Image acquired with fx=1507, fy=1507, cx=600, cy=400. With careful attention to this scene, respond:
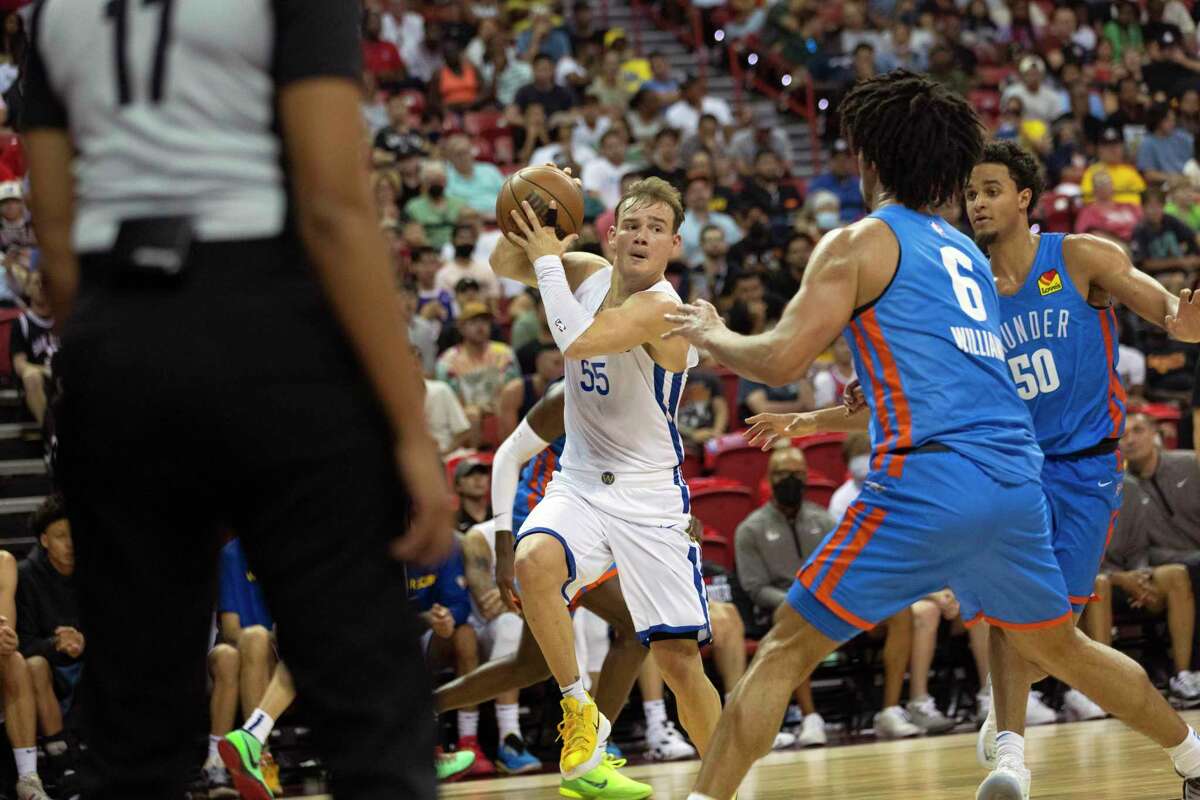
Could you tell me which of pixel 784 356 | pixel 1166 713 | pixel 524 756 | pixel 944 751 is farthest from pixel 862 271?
pixel 524 756

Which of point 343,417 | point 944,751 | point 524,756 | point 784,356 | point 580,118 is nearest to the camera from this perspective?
point 343,417

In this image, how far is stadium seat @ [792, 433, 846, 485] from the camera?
11086mm

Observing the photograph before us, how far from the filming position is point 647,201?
19.7ft

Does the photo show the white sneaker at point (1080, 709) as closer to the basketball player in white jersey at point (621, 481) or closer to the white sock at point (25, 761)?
the basketball player in white jersey at point (621, 481)

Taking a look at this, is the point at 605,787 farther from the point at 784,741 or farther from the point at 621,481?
the point at 784,741

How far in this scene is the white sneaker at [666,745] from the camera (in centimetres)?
830

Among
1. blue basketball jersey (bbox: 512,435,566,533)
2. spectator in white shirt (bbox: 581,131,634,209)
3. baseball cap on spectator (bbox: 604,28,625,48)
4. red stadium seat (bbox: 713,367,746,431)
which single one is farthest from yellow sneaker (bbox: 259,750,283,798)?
baseball cap on spectator (bbox: 604,28,625,48)

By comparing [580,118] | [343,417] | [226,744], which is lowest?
[226,744]

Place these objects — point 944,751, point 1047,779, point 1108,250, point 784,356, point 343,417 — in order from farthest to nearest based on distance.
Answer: point 944,751 < point 1047,779 < point 1108,250 < point 784,356 < point 343,417

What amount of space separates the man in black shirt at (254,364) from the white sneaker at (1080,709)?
7.86 meters

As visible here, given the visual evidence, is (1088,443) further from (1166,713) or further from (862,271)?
(862,271)

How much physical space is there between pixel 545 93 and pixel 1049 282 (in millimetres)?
11450

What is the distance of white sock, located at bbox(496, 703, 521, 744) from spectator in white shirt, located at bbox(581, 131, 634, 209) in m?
7.23

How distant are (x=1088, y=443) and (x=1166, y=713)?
3.86 ft
